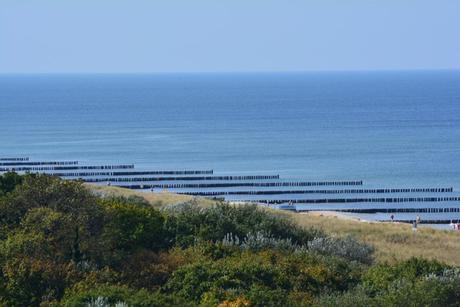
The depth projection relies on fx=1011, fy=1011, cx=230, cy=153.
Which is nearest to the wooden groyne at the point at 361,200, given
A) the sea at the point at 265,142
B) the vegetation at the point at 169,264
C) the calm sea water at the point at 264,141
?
the sea at the point at 265,142

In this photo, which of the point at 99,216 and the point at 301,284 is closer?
the point at 301,284

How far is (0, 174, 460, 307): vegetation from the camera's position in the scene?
1952 cm

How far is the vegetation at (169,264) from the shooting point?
19516 mm

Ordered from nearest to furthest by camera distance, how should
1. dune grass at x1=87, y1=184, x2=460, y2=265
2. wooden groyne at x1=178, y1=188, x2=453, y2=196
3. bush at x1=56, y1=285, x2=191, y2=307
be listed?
bush at x1=56, y1=285, x2=191, y2=307, dune grass at x1=87, y1=184, x2=460, y2=265, wooden groyne at x1=178, y1=188, x2=453, y2=196

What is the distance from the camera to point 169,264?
2295 cm

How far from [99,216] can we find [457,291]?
29.2 feet

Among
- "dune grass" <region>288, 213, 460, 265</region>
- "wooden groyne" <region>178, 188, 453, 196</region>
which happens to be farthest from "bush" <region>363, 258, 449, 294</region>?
"wooden groyne" <region>178, 188, 453, 196</region>

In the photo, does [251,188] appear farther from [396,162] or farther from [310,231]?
[310,231]

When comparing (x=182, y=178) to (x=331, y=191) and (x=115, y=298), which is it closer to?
(x=331, y=191)

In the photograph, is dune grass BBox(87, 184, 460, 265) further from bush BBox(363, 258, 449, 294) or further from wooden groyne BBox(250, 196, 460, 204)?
wooden groyne BBox(250, 196, 460, 204)

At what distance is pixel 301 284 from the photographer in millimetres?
22188

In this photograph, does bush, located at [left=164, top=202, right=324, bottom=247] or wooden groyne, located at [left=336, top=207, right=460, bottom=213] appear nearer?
bush, located at [left=164, top=202, right=324, bottom=247]

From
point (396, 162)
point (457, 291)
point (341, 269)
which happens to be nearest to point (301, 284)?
point (341, 269)

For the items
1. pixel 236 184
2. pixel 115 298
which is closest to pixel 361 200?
pixel 236 184
